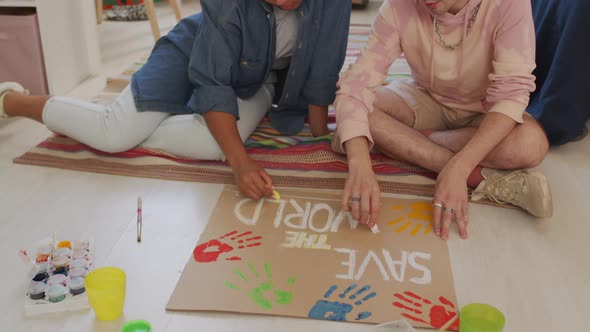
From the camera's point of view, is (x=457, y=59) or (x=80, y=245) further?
(x=457, y=59)

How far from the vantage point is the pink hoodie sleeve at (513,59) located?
4.03ft

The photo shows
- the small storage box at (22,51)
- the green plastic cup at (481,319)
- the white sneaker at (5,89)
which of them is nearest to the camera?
the green plastic cup at (481,319)

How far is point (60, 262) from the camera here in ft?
3.51

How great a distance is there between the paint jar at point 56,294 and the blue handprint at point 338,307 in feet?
1.40

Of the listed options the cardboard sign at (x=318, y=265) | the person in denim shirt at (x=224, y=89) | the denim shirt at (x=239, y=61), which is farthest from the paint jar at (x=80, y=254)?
the denim shirt at (x=239, y=61)

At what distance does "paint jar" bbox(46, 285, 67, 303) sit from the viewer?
101 cm

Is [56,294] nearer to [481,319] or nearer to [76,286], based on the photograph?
[76,286]

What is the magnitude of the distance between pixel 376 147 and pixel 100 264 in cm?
78

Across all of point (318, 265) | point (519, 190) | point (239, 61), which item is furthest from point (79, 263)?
point (519, 190)

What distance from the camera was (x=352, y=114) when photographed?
1.30 meters

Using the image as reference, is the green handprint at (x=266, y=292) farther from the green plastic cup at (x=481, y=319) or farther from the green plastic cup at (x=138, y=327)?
the green plastic cup at (x=481, y=319)

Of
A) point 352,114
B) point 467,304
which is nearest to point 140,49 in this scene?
point 352,114

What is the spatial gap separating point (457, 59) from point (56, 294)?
38.1 inches

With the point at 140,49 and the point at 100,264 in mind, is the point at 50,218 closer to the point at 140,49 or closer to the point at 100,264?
the point at 100,264
